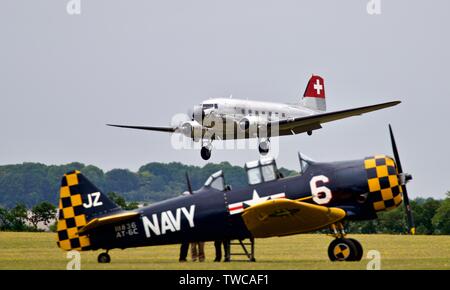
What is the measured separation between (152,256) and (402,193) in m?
6.76

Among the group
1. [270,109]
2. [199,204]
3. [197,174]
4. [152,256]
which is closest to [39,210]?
[270,109]

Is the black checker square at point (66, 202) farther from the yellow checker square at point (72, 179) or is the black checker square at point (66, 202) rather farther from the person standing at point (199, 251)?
the person standing at point (199, 251)

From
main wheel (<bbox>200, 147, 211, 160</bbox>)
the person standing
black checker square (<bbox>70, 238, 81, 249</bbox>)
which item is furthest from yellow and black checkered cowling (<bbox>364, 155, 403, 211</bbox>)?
main wheel (<bbox>200, 147, 211, 160</bbox>)

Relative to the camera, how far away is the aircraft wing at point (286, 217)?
19.4 metres

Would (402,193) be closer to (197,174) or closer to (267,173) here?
(267,173)

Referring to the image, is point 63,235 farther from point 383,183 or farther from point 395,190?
point 395,190

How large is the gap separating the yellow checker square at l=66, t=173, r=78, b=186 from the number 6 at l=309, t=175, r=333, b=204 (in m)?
5.66

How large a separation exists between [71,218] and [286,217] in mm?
5266

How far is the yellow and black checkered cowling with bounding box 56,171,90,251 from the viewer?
2197 centimetres

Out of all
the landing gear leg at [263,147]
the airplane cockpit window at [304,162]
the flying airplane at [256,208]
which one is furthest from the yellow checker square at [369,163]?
the landing gear leg at [263,147]

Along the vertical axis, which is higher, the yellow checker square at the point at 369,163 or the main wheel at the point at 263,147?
the main wheel at the point at 263,147

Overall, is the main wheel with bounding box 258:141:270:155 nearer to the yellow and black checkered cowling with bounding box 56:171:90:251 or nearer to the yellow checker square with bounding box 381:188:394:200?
the yellow and black checkered cowling with bounding box 56:171:90:251

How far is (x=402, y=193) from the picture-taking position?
20469 mm

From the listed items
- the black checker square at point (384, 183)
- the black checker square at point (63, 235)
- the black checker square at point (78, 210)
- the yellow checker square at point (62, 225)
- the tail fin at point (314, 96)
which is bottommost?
the black checker square at point (63, 235)
